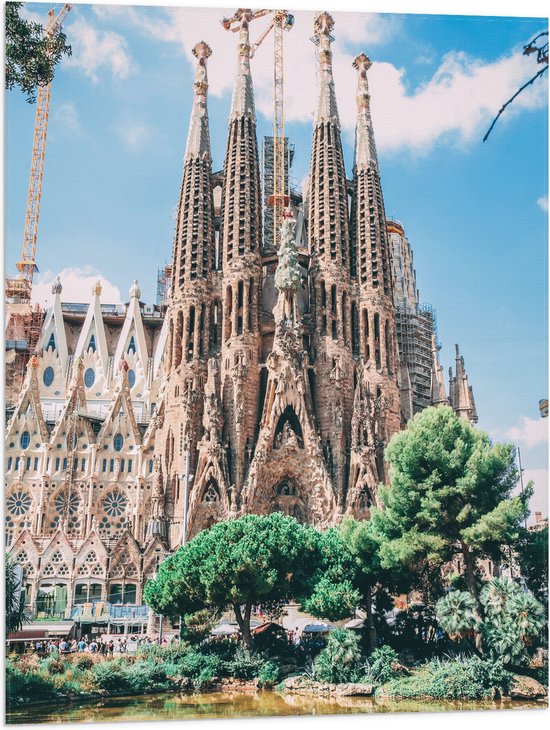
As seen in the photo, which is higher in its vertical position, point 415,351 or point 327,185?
→ point 327,185

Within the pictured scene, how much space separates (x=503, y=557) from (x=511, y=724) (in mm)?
8436

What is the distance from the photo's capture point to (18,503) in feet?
148

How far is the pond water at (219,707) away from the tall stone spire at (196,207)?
27.1m

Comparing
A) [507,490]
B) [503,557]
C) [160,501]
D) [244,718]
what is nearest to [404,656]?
[503,557]

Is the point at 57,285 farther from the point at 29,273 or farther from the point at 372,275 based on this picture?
the point at 372,275

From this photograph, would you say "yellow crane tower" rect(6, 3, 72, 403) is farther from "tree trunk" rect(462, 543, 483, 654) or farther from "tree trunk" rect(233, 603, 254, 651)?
"tree trunk" rect(462, 543, 483, 654)

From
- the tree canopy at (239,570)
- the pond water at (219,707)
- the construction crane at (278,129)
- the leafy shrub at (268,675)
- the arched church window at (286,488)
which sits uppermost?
the construction crane at (278,129)

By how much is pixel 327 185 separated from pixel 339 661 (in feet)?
99.5

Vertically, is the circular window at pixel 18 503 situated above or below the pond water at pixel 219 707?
above

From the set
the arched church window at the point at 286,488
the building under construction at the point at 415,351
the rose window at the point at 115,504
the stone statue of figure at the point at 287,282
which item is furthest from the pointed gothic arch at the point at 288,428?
the rose window at the point at 115,504

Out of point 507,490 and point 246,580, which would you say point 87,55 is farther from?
point 507,490

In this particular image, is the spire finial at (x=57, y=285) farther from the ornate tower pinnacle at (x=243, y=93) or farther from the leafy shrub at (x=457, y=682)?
the leafy shrub at (x=457, y=682)

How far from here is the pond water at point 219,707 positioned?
17844 mm

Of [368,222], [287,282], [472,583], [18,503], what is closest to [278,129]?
[368,222]
